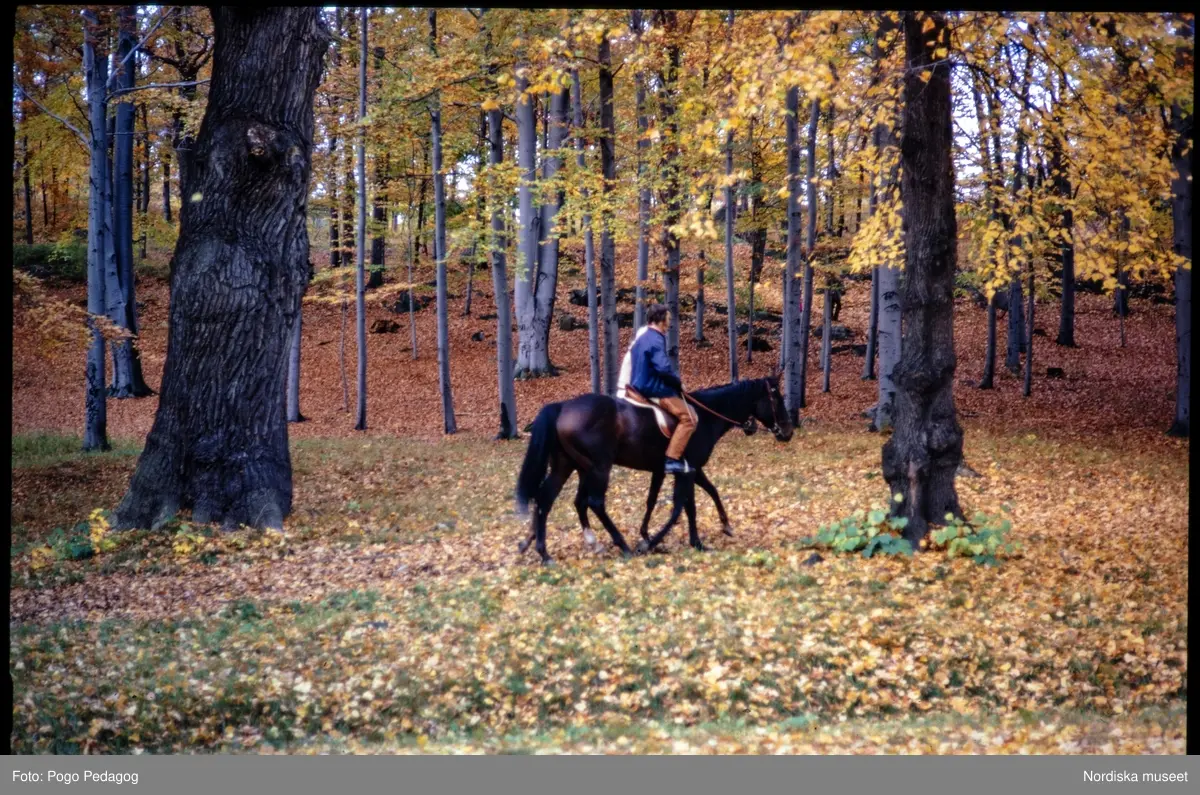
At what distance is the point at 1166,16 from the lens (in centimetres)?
562

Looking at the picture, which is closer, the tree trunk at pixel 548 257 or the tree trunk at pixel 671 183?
the tree trunk at pixel 671 183

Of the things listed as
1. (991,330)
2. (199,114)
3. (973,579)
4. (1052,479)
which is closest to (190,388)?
(973,579)

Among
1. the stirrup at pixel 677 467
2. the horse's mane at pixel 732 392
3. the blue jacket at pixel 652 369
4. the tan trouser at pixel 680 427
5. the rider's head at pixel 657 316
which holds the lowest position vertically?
the stirrup at pixel 677 467

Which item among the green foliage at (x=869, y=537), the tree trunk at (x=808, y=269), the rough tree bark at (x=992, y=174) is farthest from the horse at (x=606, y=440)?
the tree trunk at (x=808, y=269)

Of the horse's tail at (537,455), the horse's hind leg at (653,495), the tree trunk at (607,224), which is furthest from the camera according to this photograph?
the tree trunk at (607,224)

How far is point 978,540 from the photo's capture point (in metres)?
7.11

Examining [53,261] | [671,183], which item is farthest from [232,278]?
[53,261]

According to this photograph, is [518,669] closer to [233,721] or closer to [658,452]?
[233,721]

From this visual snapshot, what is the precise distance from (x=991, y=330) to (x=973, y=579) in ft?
43.6

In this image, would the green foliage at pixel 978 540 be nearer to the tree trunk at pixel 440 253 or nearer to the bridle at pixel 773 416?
the bridle at pixel 773 416

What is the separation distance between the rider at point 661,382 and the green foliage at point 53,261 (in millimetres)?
23595

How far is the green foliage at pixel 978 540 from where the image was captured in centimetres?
694

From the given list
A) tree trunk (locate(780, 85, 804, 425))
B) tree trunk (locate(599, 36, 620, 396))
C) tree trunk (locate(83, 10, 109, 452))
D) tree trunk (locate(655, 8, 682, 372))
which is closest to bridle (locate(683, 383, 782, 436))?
tree trunk (locate(599, 36, 620, 396))

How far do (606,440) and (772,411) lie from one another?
1626mm
